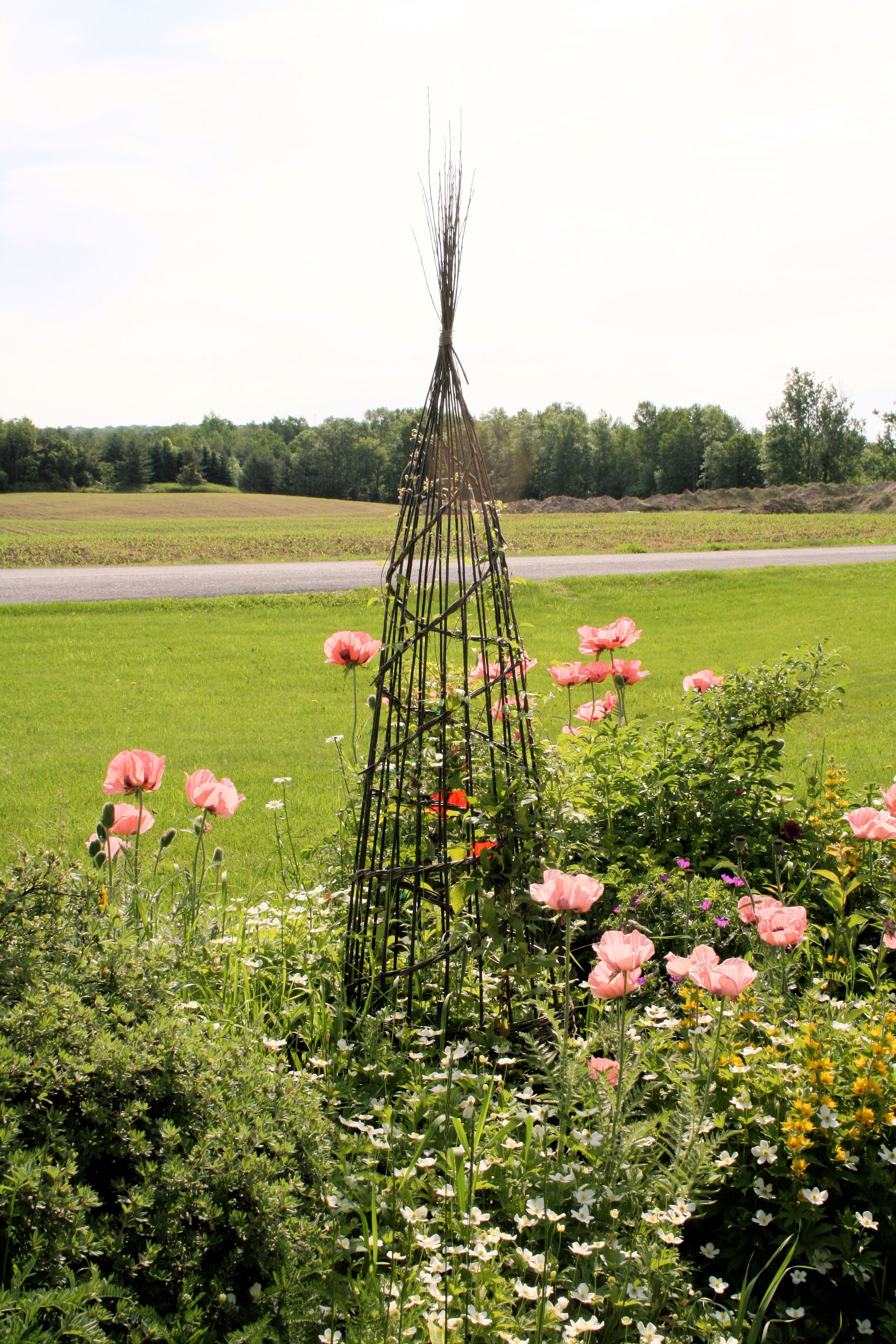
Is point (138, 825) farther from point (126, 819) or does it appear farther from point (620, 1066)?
point (620, 1066)

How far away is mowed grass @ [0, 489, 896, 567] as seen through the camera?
18.9 meters

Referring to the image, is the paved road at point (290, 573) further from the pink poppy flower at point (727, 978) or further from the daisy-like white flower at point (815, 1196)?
the daisy-like white flower at point (815, 1196)

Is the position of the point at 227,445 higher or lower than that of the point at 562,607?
higher

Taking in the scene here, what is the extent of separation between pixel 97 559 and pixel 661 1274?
1843 cm

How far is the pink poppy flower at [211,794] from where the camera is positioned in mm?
2508

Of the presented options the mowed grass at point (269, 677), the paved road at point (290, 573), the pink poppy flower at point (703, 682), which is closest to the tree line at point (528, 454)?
the paved road at point (290, 573)

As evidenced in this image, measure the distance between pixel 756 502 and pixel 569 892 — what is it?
4340 cm

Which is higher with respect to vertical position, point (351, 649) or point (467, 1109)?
point (351, 649)

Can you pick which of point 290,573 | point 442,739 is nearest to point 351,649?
point 442,739

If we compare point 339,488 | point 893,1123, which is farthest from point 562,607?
point 339,488

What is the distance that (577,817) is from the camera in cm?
233

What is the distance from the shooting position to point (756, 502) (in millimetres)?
41812

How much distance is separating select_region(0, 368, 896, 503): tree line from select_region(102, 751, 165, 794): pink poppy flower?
144 ft

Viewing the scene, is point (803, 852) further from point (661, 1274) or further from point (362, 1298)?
point (362, 1298)
